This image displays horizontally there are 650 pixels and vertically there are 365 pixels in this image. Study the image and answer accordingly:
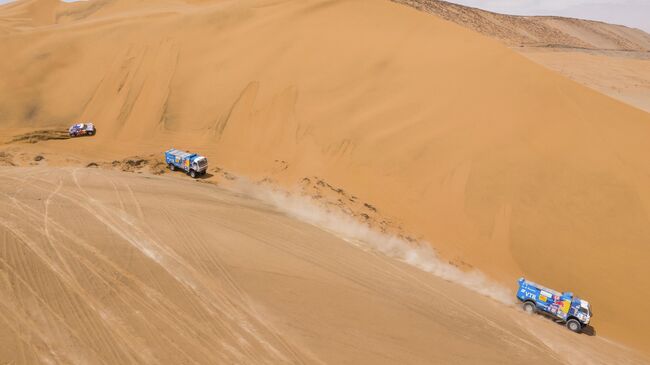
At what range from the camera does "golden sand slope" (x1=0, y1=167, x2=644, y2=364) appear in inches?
408

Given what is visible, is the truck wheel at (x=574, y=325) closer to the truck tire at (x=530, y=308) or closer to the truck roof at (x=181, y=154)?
the truck tire at (x=530, y=308)

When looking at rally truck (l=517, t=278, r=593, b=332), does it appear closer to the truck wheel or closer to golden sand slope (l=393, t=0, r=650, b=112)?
the truck wheel

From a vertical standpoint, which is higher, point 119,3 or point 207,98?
point 119,3

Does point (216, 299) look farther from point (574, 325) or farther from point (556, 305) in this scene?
point (574, 325)

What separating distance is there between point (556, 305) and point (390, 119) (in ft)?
41.6

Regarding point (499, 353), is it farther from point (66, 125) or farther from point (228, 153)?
point (66, 125)

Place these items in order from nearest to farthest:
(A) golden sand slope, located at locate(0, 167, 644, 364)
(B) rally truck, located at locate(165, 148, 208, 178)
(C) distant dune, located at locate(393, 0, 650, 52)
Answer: (A) golden sand slope, located at locate(0, 167, 644, 364) → (B) rally truck, located at locate(165, 148, 208, 178) → (C) distant dune, located at locate(393, 0, 650, 52)

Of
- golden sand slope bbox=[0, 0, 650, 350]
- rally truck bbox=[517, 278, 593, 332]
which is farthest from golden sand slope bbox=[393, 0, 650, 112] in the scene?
rally truck bbox=[517, 278, 593, 332]

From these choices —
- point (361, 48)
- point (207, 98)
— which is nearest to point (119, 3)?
point (207, 98)

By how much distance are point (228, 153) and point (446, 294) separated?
51.0 feet

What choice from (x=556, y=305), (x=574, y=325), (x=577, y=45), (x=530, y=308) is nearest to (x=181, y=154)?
(x=530, y=308)

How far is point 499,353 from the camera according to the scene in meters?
12.0

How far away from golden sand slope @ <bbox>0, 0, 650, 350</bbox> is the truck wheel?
1.75 metres

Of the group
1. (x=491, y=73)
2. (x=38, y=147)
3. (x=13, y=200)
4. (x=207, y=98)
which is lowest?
(x=38, y=147)
